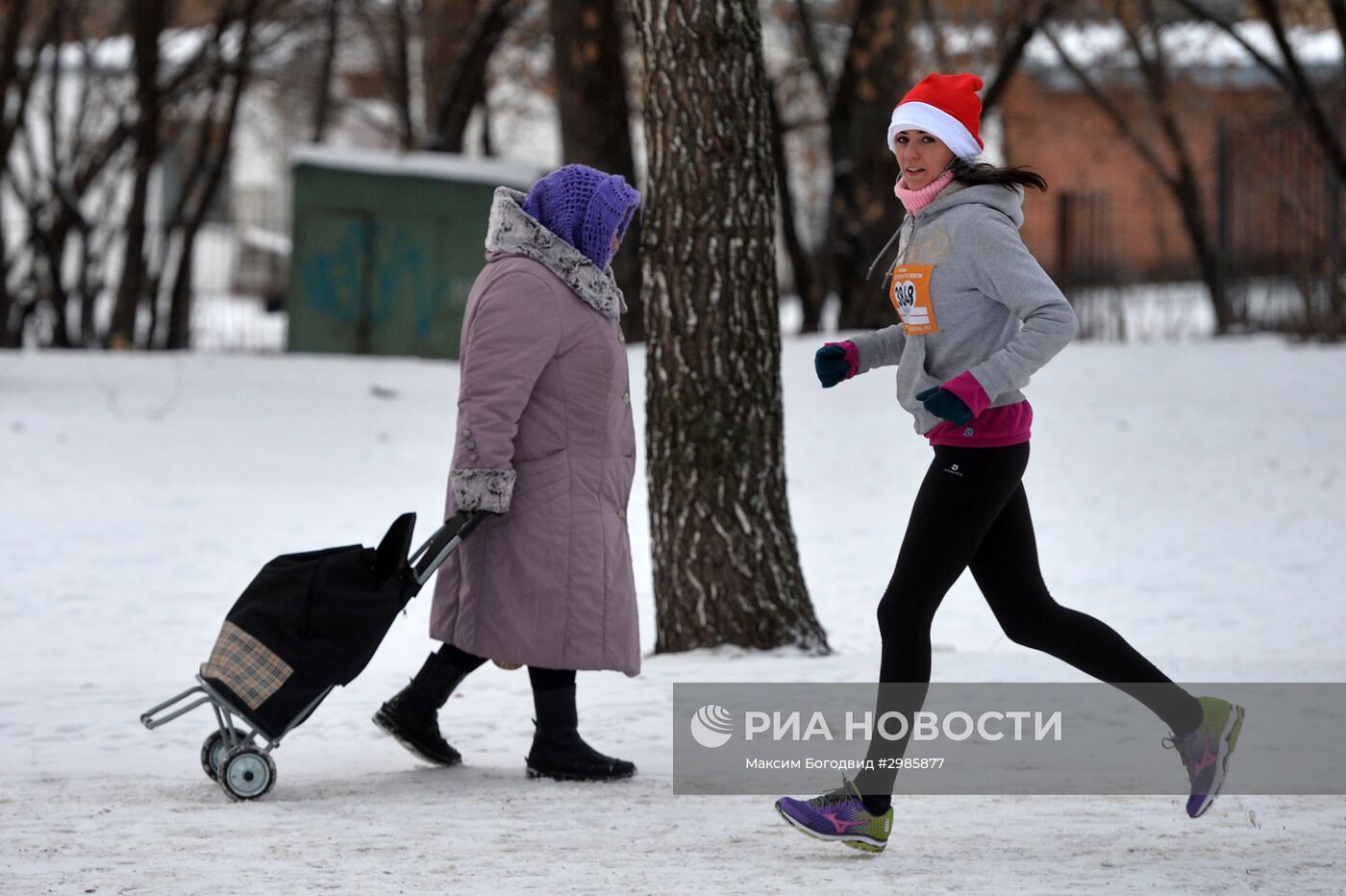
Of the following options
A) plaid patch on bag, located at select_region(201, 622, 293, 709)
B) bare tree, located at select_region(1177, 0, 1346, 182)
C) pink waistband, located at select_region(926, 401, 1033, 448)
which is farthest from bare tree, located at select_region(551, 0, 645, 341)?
pink waistband, located at select_region(926, 401, 1033, 448)

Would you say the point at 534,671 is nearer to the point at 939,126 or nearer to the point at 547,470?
the point at 547,470

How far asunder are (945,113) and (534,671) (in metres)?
1.81

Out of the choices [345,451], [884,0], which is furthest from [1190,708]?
[884,0]

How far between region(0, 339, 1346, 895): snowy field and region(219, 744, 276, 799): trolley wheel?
1.7 inches

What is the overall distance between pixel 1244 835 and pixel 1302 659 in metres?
2.95

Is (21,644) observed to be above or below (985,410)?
below

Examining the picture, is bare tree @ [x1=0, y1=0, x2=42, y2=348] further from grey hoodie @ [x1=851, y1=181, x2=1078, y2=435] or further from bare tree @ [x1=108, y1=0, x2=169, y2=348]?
grey hoodie @ [x1=851, y1=181, x2=1078, y2=435]

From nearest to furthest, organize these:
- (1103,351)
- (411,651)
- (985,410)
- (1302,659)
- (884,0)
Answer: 1. (985,410)
2. (1302,659)
3. (411,651)
4. (1103,351)
5. (884,0)

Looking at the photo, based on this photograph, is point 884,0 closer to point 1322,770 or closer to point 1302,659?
point 1302,659

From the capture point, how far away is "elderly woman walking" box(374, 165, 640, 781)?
436 cm

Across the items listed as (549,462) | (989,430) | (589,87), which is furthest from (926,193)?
(589,87)

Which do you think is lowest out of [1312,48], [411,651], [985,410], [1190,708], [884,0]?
[411,651]

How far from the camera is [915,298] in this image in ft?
12.3

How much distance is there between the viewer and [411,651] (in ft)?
23.9
